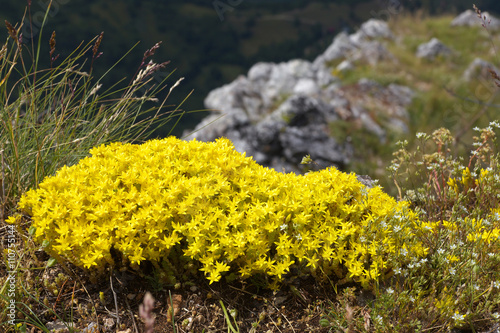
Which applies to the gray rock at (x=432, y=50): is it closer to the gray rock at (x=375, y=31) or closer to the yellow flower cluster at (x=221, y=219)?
the gray rock at (x=375, y=31)

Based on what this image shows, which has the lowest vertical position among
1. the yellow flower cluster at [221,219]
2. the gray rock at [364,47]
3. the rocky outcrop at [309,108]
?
the rocky outcrop at [309,108]

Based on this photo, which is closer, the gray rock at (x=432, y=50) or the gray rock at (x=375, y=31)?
the gray rock at (x=432, y=50)

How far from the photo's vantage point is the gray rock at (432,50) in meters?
24.2

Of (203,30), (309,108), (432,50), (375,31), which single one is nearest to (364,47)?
(375,31)

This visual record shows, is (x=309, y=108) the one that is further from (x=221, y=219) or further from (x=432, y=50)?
(x=432, y=50)

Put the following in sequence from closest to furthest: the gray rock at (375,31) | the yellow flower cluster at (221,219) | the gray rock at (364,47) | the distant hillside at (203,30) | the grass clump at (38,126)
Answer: the yellow flower cluster at (221,219)
the grass clump at (38,126)
the gray rock at (364,47)
the gray rock at (375,31)
the distant hillside at (203,30)

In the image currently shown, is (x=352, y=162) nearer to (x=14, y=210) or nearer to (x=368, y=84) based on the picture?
(x=368, y=84)

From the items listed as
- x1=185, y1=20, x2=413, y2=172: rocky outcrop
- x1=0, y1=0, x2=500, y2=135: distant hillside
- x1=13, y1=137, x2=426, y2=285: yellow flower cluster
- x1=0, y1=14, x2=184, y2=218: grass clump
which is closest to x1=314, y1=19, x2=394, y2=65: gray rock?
x1=185, y1=20, x2=413, y2=172: rocky outcrop

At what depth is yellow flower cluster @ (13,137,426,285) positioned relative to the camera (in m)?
2.33

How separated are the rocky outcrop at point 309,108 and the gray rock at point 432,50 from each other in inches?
92.7

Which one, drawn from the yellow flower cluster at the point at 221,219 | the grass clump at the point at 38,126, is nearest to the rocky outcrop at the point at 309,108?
the grass clump at the point at 38,126

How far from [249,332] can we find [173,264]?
2.41ft

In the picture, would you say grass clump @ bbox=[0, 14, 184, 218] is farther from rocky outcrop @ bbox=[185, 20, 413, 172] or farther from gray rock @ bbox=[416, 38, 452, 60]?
gray rock @ bbox=[416, 38, 452, 60]

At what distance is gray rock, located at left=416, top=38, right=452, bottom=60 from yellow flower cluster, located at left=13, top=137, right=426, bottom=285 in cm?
2513
